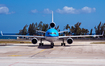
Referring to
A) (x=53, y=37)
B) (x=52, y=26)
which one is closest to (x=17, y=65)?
(x=53, y=37)

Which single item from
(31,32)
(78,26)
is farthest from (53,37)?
(31,32)

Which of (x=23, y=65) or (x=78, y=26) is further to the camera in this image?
(x=78, y=26)

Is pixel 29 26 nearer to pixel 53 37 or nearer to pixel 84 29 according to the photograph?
pixel 84 29

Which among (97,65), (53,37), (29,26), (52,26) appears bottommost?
(97,65)

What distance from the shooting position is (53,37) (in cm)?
3191

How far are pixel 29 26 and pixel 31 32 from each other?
21.0ft

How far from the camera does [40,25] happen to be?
429 feet

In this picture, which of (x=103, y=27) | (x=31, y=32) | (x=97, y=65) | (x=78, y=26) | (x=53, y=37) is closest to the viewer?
(x=97, y=65)

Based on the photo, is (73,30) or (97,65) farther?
(73,30)

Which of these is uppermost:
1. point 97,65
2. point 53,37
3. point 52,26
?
point 52,26

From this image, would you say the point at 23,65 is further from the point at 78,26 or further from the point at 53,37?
the point at 78,26

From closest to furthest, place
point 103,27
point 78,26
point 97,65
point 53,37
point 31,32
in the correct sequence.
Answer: point 97,65
point 53,37
point 103,27
point 78,26
point 31,32

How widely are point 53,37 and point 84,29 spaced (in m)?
86.4

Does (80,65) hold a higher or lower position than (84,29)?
lower
